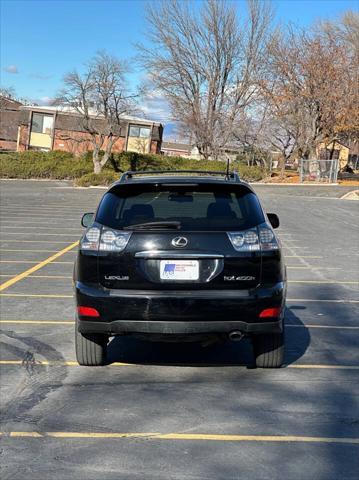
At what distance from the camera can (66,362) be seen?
5.19 metres

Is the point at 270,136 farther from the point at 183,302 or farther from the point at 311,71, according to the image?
the point at 183,302

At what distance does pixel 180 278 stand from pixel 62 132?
55843 millimetres

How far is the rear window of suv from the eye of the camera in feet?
15.1

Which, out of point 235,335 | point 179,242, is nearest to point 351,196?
point 235,335

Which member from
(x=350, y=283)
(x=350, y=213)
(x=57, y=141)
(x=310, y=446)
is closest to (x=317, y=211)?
(x=350, y=213)

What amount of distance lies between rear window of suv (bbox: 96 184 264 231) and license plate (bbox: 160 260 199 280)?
0.94 feet

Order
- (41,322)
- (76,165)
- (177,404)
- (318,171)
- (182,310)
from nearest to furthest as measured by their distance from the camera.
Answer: (177,404)
(182,310)
(41,322)
(318,171)
(76,165)

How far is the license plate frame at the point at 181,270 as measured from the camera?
14.4 feet

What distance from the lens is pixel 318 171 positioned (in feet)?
144

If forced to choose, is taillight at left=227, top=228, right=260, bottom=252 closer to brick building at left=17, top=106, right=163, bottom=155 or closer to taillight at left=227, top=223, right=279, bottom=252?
taillight at left=227, top=223, right=279, bottom=252

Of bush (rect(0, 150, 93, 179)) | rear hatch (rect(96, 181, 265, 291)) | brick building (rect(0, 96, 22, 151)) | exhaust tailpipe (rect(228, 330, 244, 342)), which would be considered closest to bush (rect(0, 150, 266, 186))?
bush (rect(0, 150, 93, 179))

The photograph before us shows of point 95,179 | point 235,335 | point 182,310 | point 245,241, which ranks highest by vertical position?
point 245,241

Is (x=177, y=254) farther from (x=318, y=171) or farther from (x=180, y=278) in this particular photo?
(x=318, y=171)

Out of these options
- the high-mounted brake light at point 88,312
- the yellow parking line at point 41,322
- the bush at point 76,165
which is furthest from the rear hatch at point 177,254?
the bush at point 76,165
